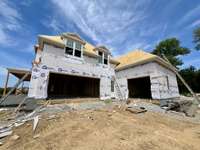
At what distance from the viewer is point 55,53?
9602mm

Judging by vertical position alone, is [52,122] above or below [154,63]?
below

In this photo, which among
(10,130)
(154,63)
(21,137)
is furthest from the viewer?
→ (154,63)

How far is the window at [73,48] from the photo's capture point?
1053 cm

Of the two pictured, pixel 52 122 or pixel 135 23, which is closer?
pixel 52 122

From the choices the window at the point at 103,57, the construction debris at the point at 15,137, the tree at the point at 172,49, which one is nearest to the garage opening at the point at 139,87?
the window at the point at 103,57

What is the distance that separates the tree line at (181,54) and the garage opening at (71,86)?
19821 mm

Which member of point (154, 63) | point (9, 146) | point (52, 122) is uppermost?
point (154, 63)

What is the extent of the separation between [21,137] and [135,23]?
13089mm

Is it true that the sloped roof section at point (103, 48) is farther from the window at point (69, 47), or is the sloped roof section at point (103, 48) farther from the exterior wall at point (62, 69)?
the window at point (69, 47)

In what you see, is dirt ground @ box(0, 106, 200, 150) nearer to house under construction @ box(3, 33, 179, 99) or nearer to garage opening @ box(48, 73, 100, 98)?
house under construction @ box(3, 33, 179, 99)

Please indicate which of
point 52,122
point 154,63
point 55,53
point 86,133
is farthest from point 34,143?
point 154,63

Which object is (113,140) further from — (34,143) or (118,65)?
(118,65)

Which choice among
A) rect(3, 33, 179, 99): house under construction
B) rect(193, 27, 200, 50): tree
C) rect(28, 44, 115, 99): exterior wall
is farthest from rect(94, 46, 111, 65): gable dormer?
rect(193, 27, 200, 50): tree

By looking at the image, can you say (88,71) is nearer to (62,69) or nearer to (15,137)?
(62,69)
